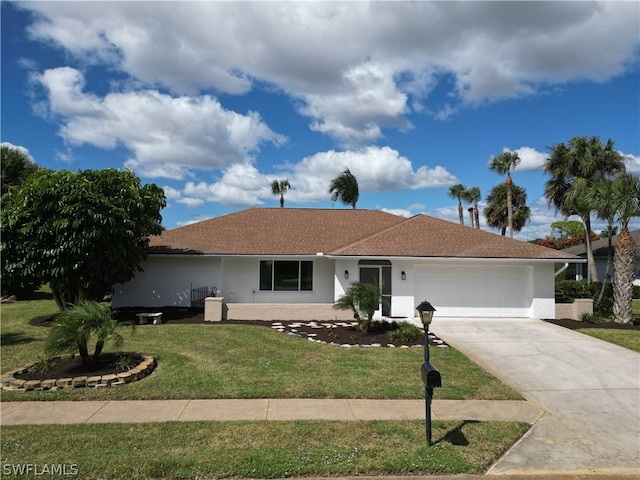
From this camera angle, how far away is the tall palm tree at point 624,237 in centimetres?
1542

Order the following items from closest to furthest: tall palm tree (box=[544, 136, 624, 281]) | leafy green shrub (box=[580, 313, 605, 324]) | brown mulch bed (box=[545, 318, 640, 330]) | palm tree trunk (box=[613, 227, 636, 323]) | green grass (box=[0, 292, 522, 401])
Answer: green grass (box=[0, 292, 522, 401]) < brown mulch bed (box=[545, 318, 640, 330]) < palm tree trunk (box=[613, 227, 636, 323]) < leafy green shrub (box=[580, 313, 605, 324]) < tall palm tree (box=[544, 136, 624, 281])

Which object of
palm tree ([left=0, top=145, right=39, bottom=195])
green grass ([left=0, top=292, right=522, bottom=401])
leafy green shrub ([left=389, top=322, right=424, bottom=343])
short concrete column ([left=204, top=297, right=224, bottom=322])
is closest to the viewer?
green grass ([left=0, top=292, right=522, bottom=401])

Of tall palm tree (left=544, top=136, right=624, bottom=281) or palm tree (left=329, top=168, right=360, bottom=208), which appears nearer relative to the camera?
tall palm tree (left=544, top=136, right=624, bottom=281)

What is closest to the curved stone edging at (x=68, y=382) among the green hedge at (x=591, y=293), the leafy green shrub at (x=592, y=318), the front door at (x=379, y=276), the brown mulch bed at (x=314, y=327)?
the brown mulch bed at (x=314, y=327)

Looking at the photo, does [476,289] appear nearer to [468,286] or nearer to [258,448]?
[468,286]

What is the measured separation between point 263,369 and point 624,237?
14.5m

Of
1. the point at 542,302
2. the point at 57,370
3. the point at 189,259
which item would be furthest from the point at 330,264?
the point at 57,370

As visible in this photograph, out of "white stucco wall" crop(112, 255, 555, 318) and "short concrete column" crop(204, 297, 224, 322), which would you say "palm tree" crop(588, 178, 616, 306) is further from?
"short concrete column" crop(204, 297, 224, 322)

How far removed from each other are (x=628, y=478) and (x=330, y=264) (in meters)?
14.1

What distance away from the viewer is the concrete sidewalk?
6.48m

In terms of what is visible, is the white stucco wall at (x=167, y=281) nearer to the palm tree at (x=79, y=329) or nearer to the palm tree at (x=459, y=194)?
the palm tree at (x=79, y=329)

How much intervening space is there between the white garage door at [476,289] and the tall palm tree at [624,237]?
3.02 metres

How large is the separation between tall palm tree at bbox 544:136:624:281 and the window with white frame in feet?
50.8

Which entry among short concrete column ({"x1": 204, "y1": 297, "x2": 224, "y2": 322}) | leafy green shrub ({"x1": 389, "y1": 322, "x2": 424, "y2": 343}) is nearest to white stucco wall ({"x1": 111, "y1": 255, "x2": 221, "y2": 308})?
short concrete column ({"x1": 204, "y1": 297, "x2": 224, "y2": 322})
